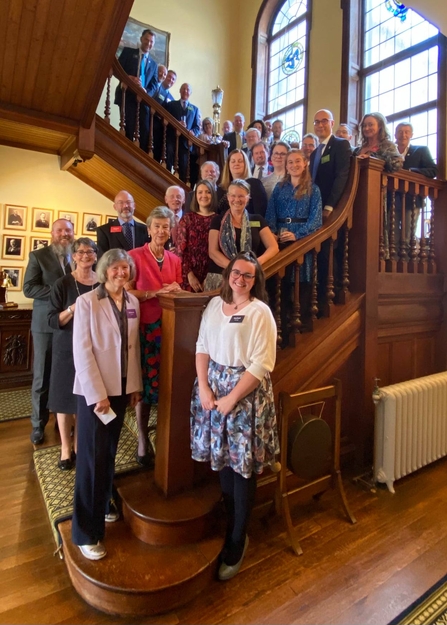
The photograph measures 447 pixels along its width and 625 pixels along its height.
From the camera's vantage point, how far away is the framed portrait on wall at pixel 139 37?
6.81 m

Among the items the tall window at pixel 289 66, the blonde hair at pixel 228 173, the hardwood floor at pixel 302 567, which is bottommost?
the hardwood floor at pixel 302 567

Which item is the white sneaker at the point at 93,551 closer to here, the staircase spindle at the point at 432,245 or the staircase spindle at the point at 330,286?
the staircase spindle at the point at 330,286

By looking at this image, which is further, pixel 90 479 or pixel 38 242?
pixel 38 242

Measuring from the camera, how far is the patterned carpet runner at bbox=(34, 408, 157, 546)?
2.03 metres

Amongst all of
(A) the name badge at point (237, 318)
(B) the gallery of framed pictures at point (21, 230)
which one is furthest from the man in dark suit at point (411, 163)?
(B) the gallery of framed pictures at point (21, 230)

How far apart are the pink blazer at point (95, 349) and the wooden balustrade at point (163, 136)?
10.7ft

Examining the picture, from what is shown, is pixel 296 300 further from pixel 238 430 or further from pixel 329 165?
pixel 329 165

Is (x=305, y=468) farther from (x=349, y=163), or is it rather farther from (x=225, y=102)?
(x=225, y=102)

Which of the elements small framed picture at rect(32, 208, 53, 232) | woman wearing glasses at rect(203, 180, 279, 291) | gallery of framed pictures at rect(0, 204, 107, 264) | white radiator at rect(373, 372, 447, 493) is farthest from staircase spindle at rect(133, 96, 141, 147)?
white radiator at rect(373, 372, 447, 493)

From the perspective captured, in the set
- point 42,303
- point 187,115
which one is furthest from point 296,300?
point 187,115

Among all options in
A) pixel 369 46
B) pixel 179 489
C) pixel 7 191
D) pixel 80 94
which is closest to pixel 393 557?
pixel 179 489

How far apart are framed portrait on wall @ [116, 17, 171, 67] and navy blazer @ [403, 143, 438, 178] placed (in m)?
5.67

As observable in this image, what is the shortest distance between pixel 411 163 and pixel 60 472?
142 inches

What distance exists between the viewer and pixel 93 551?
1707 millimetres
